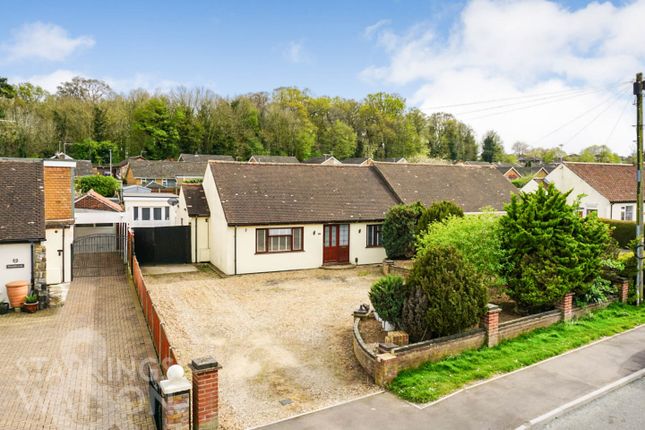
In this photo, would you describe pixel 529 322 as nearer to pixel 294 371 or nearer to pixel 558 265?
pixel 558 265

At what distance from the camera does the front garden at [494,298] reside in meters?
9.95

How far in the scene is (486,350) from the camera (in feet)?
35.9

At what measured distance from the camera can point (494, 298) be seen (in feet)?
51.9

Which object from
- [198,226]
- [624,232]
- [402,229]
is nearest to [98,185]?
[198,226]

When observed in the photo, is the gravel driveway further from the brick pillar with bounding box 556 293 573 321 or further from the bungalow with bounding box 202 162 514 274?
the brick pillar with bounding box 556 293 573 321

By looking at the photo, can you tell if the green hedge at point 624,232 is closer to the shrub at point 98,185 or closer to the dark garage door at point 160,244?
the dark garage door at point 160,244

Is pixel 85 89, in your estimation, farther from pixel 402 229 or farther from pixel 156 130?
pixel 402 229

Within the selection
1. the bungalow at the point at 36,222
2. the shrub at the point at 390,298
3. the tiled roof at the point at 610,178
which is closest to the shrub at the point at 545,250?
the shrub at the point at 390,298

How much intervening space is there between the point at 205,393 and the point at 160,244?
16172mm

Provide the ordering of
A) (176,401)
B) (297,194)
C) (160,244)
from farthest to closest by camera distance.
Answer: (297,194), (160,244), (176,401)

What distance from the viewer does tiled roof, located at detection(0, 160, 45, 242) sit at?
14.8 meters

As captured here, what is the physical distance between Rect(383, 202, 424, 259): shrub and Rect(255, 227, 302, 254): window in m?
4.32

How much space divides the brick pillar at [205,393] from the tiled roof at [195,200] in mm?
15866

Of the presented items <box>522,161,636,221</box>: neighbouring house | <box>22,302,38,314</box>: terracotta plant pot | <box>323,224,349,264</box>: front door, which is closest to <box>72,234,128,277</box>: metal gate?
<box>22,302,38,314</box>: terracotta plant pot
